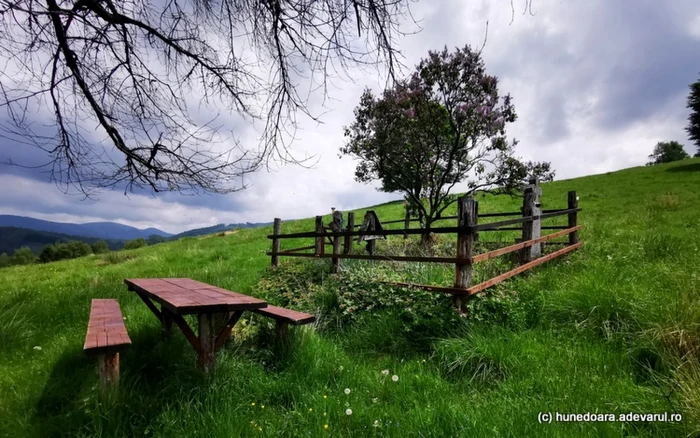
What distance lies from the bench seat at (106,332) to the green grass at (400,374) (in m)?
0.35

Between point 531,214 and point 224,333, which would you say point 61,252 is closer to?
point 224,333

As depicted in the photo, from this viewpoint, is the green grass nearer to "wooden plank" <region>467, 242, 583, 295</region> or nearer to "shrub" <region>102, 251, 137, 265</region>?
"wooden plank" <region>467, 242, 583, 295</region>

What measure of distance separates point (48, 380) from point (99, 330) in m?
0.70

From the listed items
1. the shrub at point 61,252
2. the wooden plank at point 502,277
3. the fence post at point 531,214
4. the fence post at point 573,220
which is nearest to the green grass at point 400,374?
the wooden plank at point 502,277

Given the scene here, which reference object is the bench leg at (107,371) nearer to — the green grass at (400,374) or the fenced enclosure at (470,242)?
the green grass at (400,374)

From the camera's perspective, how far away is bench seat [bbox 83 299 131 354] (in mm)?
2346

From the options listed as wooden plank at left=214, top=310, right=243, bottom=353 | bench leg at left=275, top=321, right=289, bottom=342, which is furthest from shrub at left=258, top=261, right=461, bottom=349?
wooden plank at left=214, top=310, right=243, bottom=353

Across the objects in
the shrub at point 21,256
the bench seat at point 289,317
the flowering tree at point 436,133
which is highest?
the flowering tree at point 436,133

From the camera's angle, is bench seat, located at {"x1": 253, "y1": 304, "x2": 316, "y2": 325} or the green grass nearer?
the green grass

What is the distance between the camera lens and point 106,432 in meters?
2.19

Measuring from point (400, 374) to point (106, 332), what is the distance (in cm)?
246

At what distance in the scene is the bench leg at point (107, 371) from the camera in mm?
2442

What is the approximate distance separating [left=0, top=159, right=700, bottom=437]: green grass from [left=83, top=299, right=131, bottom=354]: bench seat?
0.35 meters

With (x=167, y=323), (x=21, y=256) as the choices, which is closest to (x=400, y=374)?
(x=167, y=323)
